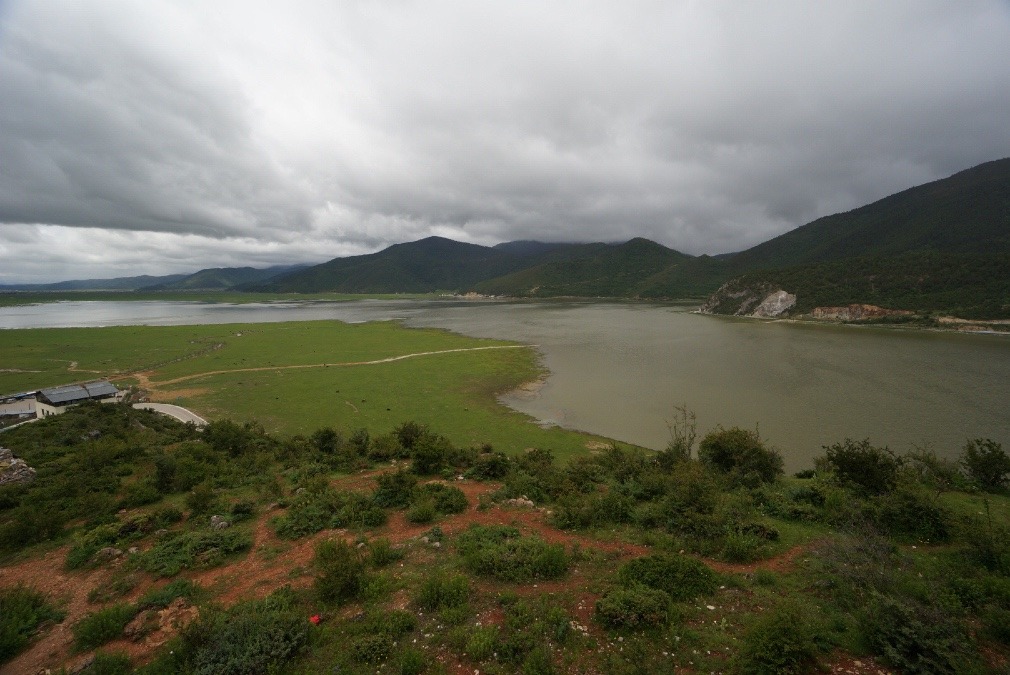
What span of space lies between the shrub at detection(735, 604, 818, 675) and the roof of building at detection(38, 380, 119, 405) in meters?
42.6

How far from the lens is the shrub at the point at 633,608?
6844mm

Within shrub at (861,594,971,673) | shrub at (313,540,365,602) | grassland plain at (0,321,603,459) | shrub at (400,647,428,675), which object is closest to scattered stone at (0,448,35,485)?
grassland plain at (0,321,603,459)

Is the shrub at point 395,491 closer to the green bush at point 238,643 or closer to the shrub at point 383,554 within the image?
the shrub at point 383,554

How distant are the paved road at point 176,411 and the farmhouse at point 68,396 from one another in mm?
3122

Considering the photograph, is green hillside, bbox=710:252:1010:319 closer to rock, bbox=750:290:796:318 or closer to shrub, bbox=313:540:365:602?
rock, bbox=750:290:796:318

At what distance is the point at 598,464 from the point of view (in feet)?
56.9

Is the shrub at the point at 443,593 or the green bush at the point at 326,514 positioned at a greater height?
the shrub at the point at 443,593

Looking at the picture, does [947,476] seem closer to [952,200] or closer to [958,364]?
[958,364]

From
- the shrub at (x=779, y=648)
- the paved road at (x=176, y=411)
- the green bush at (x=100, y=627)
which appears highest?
the shrub at (x=779, y=648)

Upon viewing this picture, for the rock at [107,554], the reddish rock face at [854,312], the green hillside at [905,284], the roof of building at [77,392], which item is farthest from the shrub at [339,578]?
the reddish rock face at [854,312]

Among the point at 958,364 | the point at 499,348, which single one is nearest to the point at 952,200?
the point at 958,364

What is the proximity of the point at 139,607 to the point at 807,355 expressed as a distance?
61016 millimetres

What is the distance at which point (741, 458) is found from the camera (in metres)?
16.1

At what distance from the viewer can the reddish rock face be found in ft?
285
